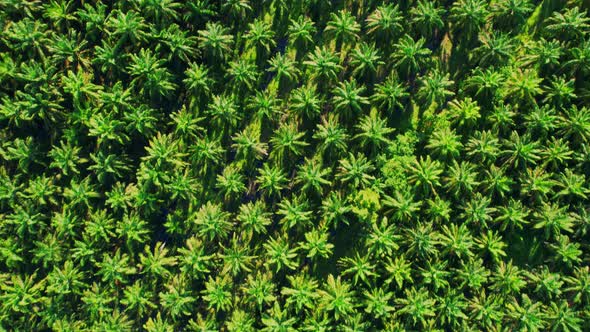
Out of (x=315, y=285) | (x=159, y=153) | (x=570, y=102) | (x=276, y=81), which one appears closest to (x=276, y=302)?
(x=315, y=285)

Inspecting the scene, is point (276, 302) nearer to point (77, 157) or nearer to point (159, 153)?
point (159, 153)

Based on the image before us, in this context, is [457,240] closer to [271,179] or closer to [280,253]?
[280,253]

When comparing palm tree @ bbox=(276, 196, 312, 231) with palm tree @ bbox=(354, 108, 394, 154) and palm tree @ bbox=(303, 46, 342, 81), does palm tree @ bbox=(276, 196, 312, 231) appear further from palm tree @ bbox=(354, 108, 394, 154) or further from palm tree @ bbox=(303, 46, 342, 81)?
palm tree @ bbox=(303, 46, 342, 81)

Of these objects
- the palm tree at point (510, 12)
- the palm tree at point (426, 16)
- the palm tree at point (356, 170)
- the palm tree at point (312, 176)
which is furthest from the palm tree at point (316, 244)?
the palm tree at point (510, 12)

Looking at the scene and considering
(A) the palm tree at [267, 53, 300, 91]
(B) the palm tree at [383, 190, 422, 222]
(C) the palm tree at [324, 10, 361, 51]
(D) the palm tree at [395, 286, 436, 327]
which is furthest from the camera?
(A) the palm tree at [267, 53, 300, 91]

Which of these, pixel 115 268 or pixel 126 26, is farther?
pixel 115 268

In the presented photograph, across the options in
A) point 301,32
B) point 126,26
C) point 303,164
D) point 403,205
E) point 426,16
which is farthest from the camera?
point 303,164

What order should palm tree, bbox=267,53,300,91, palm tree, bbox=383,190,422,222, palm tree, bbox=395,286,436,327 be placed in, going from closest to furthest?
palm tree, bbox=395,286,436,327 → palm tree, bbox=383,190,422,222 → palm tree, bbox=267,53,300,91

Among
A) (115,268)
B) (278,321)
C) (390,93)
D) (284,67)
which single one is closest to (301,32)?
(284,67)

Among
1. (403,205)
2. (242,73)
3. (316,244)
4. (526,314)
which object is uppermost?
(242,73)

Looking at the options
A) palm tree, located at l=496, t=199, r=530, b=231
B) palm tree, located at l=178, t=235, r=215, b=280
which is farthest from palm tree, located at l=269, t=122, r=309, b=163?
palm tree, located at l=496, t=199, r=530, b=231
